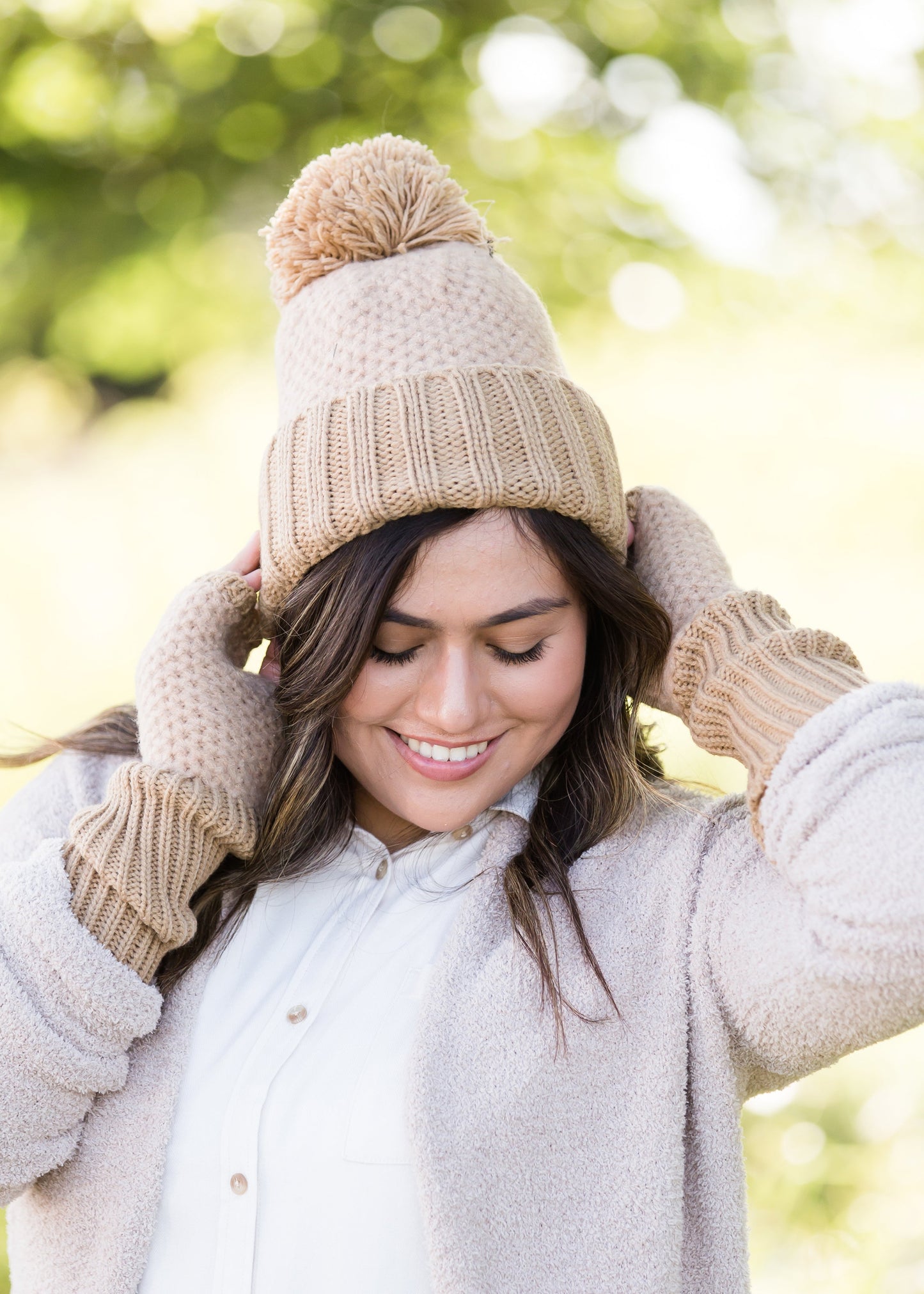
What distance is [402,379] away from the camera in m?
1.35

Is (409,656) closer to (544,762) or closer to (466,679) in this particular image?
(466,679)

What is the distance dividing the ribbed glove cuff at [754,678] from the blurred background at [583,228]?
6.07 feet

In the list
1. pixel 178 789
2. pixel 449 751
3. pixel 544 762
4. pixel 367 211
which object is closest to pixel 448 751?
pixel 449 751

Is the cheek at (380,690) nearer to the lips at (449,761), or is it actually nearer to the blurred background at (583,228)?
the lips at (449,761)

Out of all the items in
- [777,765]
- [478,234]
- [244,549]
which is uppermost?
[478,234]

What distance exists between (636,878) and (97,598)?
9.62 ft

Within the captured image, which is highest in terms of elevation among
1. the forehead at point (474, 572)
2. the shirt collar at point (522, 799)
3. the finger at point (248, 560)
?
the forehead at point (474, 572)

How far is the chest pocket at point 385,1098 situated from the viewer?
122 centimetres

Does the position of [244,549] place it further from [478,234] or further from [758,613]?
[758,613]

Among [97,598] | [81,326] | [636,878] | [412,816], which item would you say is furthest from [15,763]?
[81,326]

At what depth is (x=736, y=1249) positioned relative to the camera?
4.17 feet

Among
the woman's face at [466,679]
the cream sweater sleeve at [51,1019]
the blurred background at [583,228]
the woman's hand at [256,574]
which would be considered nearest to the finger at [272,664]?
the woman's hand at [256,574]

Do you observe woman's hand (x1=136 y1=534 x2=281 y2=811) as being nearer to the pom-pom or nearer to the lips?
the lips

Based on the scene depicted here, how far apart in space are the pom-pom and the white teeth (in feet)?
2.02
